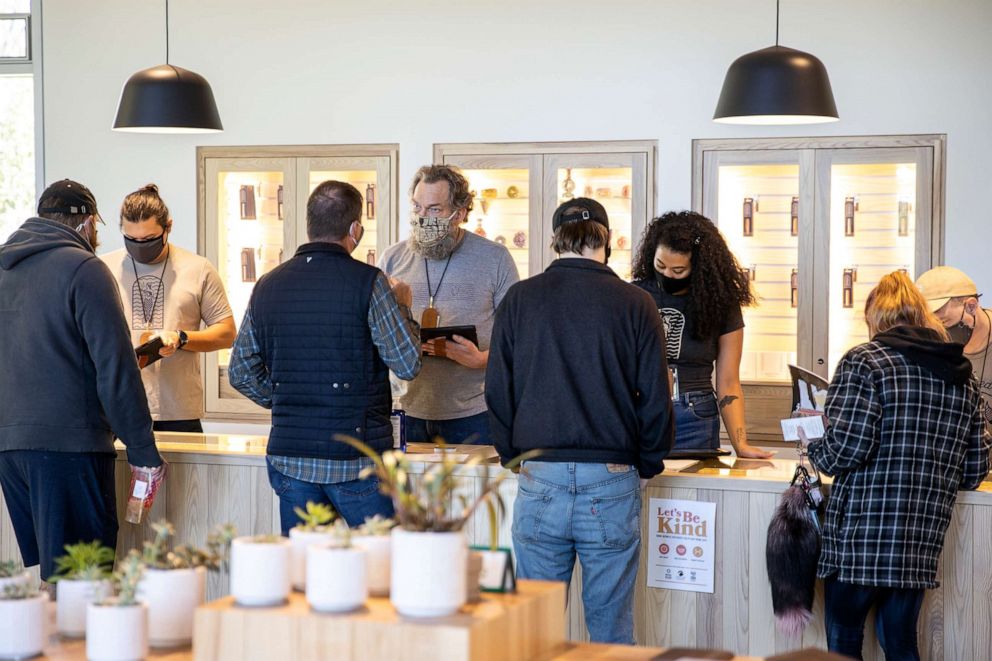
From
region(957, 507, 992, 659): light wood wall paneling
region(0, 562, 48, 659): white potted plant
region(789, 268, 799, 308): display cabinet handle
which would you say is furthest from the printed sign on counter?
region(789, 268, 799, 308): display cabinet handle

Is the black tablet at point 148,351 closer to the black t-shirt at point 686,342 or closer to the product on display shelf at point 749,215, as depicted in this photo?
the black t-shirt at point 686,342

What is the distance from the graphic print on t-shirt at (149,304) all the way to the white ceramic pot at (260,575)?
101 inches

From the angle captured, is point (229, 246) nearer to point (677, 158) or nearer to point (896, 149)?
point (677, 158)

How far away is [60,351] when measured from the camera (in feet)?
10.7

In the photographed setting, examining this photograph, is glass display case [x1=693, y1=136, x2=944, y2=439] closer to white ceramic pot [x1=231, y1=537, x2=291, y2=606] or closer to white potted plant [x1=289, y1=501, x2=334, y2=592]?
white potted plant [x1=289, y1=501, x2=334, y2=592]

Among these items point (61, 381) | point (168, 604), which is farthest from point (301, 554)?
point (61, 381)

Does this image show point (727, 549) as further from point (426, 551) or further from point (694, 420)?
point (426, 551)

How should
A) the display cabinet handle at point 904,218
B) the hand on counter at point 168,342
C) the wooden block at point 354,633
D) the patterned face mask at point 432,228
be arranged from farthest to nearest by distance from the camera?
the display cabinet handle at point 904,218 < the hand on counter at point 168,342 < the patterned face mask at point 432,228 < the wooden block at point 354,633

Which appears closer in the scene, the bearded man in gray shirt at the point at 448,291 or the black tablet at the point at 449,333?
the black tablet at the point at 449,333

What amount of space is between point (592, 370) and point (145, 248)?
1.99 metres

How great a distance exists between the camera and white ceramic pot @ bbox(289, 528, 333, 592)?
199 cm

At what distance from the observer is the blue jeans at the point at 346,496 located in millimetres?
3271

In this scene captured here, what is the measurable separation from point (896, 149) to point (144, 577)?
5.16m

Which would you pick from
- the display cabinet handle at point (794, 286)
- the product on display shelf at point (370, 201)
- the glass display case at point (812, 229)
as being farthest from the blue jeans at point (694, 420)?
the product on display shelf at point (370, 201)
